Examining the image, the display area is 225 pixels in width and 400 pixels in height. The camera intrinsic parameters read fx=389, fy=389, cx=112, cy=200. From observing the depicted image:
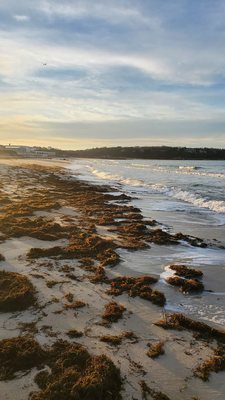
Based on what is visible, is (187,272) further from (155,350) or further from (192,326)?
(155,350)

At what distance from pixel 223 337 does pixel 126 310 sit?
5.24ft

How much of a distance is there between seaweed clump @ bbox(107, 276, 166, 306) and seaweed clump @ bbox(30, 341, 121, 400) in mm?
2172

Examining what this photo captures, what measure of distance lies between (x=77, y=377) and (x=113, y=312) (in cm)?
178

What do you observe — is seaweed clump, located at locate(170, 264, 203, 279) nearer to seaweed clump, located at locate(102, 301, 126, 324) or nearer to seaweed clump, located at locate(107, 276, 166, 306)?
seaweed clump, located at locate(107, 276, 166, 306)

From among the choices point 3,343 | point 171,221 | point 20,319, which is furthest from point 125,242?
point 3,343

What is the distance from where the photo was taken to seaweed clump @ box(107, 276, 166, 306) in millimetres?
6945

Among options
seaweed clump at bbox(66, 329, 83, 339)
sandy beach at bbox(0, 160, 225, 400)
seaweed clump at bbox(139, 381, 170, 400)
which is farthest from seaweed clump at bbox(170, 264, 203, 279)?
seaweed clump at bbox(139, 381, 170, 400)

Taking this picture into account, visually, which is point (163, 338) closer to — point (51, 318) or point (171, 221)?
point (51, 318)

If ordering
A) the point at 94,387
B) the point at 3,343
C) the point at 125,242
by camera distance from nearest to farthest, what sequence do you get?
the point at 94,387 → the point at 3,343 → the point at 125,242

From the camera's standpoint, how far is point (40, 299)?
6590 mm

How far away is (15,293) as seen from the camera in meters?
6.48

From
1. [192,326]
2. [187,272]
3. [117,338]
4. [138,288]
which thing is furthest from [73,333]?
[187,272]

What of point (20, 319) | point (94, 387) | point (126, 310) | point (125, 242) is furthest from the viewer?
point (125, 242)

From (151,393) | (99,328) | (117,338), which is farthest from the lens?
(99,328)
